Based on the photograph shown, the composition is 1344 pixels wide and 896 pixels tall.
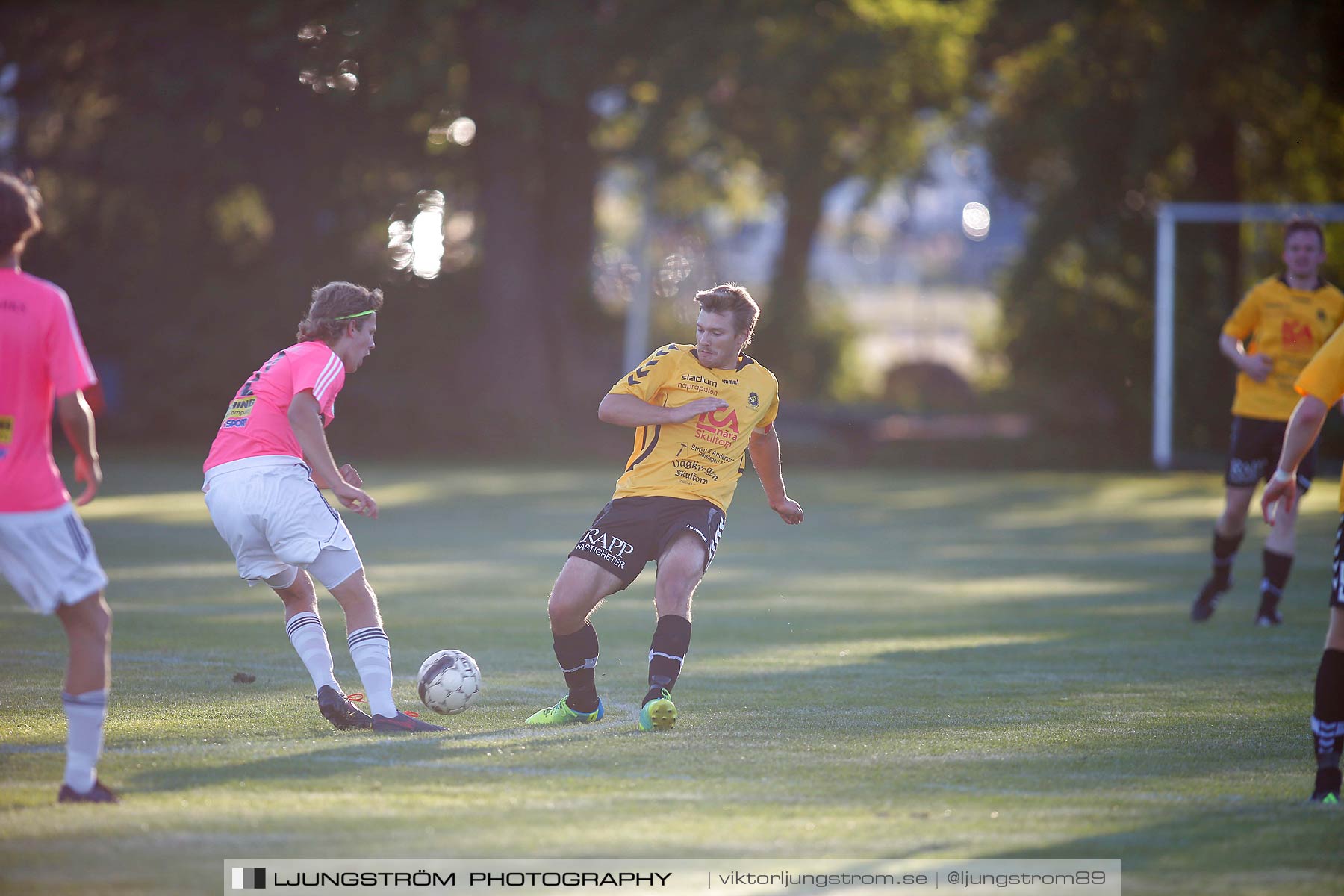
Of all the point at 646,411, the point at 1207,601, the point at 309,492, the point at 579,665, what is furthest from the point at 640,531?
the point at 1207,601

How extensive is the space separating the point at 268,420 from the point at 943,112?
27.9 meters

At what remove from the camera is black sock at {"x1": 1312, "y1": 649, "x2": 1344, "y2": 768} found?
554 cm

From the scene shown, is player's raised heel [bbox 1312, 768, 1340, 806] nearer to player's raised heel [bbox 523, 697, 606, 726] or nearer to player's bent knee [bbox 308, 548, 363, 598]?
player's raised heel [bbox 523, 697, 606, 726]

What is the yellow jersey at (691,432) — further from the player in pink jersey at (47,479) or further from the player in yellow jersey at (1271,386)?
the player in yellow jersey at (1271,386)

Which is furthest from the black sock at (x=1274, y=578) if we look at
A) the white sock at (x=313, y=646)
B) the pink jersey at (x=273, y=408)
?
the pink jersey at (x=273, y=408)

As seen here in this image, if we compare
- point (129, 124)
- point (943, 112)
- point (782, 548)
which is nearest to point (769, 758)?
point (782, 548)

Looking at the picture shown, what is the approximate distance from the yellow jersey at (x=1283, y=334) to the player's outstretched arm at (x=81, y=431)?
8.10 meters

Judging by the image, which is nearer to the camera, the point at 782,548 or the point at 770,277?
the point at 782,548

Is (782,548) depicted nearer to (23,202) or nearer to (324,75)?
(23,202)

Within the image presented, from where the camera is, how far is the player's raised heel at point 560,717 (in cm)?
695

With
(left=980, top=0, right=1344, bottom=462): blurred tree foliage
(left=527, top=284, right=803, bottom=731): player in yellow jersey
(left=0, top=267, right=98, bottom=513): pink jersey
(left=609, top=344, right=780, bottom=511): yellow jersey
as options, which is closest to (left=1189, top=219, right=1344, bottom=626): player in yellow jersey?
(left=527, top=284, right=803, bottom=731): player in yellow jersey

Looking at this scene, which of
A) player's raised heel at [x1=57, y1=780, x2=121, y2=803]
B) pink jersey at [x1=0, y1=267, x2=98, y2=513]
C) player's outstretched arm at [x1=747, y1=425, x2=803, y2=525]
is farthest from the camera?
player's outstretched arm at [x1=747, y1=425, x2=803, y2=525]

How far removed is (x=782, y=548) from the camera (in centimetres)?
1555

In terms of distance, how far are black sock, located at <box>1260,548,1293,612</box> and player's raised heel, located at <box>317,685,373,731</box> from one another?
643 centimetres
